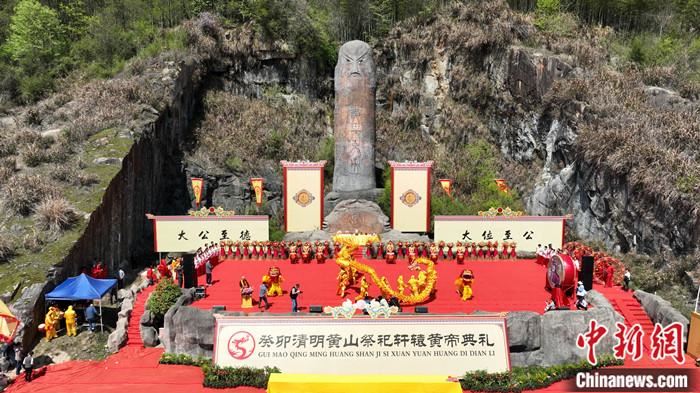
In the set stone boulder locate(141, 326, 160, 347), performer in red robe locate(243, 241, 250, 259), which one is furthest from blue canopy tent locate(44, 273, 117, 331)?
performer in red robe locate(243, 241, 250, 259)

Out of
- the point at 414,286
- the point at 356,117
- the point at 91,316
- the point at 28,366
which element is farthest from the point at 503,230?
the point at 28,366

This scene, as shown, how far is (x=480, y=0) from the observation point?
34625 mm

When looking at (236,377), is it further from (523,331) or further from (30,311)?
(523,331)

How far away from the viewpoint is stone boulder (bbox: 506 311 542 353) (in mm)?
11289

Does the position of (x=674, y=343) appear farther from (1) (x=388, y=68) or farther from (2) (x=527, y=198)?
(1) (x=388, y=68)

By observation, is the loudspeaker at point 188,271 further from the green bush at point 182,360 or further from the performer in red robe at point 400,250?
the performer in red robe at point 400,250

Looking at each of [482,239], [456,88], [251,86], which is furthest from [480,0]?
[482,239]

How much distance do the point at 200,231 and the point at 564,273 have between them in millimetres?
13515

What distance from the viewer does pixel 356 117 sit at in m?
23.7

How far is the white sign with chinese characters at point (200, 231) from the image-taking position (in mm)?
19078

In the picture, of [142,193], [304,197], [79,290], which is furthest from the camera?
[142,193]

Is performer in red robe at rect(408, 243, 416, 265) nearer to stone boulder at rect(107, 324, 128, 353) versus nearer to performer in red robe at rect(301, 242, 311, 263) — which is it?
performer in red robe at rect(301, 242, 311, 263)

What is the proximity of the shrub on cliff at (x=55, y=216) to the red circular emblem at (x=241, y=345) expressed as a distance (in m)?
8.52
